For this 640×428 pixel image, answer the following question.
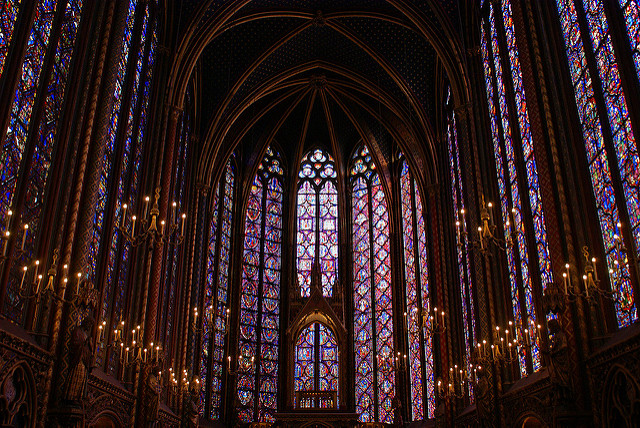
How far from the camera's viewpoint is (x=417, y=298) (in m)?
26.9

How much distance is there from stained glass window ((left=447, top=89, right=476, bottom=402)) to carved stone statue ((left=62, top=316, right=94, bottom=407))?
453 inches

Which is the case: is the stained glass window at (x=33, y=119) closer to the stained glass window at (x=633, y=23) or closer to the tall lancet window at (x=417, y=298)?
the stained glass window at (x=633, y=23)

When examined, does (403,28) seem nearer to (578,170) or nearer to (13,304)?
(578,170)

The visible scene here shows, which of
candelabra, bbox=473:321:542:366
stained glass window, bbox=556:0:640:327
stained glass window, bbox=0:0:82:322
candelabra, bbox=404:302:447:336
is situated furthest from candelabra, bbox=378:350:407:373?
stained glass window, bbox=0:0:82:322

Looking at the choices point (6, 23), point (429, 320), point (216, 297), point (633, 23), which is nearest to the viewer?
point (6, 23)

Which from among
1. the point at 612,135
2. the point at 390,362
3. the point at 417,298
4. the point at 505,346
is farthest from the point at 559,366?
the point at 390,362

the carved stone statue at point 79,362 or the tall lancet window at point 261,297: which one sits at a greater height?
the tall lancet window at point 261,297

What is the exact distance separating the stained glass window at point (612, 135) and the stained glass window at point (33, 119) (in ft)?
34.4

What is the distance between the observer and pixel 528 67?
1463 centimetres

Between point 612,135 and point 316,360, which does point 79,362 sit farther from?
point 316,360

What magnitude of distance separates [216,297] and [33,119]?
16.5 meters

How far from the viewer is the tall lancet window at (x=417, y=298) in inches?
997

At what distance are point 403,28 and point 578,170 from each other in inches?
512

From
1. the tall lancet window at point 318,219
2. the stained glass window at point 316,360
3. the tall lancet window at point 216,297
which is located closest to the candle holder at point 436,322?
the stained glass window at point 316,360
